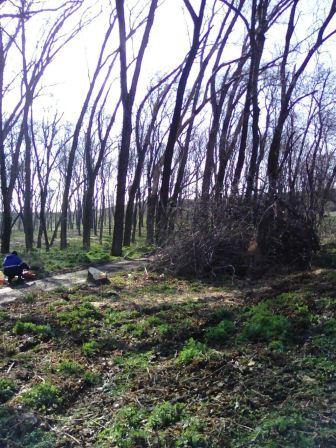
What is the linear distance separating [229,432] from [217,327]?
227 cm

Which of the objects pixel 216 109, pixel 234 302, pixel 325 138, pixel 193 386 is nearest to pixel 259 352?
pixel 193 386

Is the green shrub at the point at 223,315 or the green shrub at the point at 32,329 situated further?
the green shrub at the point at 32,329

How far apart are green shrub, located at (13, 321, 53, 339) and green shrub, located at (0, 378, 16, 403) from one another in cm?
153

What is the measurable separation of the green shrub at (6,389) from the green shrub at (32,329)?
5.03 ft

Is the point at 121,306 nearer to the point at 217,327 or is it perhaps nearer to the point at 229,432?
the point at 217,327

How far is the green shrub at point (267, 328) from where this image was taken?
18.2 ft

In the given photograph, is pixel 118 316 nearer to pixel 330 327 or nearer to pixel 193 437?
pixel 330 327

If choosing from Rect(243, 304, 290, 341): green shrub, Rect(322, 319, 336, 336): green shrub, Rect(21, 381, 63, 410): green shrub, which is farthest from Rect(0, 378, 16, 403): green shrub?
Rect(322, 319, 336, 336): green shrub

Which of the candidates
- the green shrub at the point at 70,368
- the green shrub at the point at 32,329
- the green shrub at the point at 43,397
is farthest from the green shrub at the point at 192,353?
the green shrub at the point at 32,329

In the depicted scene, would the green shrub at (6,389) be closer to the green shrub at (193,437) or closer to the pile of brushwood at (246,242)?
the green shrub at (193,437)

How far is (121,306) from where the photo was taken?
26.5 feet

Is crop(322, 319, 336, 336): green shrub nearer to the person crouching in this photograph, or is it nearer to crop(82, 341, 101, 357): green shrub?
crop(82, 341, 101, 357): green shrub

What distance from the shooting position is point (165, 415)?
4.27 m

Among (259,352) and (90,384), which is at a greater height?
(259,352)
